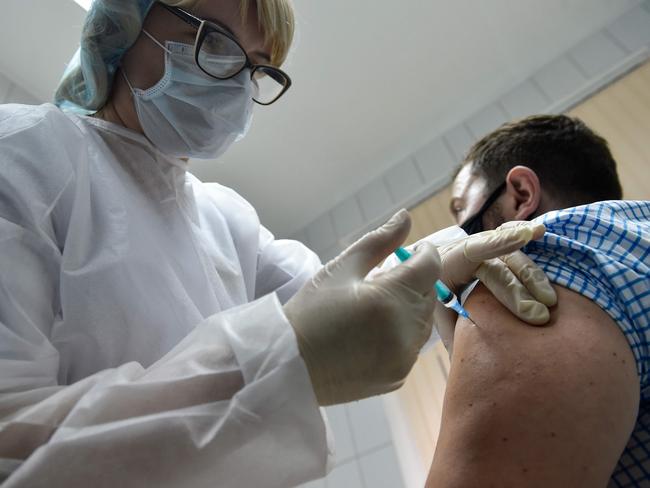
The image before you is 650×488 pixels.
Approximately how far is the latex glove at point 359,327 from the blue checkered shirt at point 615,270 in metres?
0.29

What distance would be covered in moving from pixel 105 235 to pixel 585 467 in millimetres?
843

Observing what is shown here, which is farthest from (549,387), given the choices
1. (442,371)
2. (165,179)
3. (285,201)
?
(285,201)

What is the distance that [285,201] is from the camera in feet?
9.27

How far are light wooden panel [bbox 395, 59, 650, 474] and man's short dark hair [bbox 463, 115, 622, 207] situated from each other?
0.76 meters

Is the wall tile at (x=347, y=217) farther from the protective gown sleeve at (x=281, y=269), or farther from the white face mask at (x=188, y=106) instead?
the white face mask at (x=188, y=106)

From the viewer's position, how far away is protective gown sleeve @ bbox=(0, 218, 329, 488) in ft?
1.48

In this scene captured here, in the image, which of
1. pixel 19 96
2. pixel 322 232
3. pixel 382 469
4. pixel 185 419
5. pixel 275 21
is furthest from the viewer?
pixel 322 232

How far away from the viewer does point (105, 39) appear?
3.04ft

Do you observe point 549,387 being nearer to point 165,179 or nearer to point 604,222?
point 604,222

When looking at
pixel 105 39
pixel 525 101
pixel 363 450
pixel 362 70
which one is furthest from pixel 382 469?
pixel 525 101

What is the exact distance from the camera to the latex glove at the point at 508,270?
666mm

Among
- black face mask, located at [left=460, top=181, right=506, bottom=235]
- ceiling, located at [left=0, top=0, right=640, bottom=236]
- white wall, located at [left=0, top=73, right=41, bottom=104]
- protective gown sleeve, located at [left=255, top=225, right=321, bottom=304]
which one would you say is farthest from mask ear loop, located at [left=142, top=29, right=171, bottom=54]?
white wall, located at [left=0, top=73, right=41, bottom=104]

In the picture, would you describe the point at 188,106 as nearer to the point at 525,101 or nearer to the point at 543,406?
the point at 543,406

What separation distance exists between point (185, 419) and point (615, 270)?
66cm
